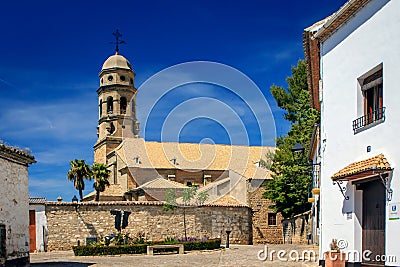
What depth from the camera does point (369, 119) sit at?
10078mm

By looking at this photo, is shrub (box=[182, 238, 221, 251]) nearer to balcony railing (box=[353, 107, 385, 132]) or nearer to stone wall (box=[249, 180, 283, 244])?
stone wall (box=[249, 180, 283, 244])

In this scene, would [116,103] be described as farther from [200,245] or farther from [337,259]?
[337,259]

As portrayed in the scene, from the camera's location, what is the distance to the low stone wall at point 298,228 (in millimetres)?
28059

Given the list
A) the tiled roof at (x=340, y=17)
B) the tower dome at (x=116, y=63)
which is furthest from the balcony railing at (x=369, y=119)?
the tower dome at (x=116, y=63)

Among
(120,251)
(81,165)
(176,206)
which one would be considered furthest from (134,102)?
(120,251)

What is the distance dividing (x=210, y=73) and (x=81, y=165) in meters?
20.0

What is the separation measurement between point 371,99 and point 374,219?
2490 mm

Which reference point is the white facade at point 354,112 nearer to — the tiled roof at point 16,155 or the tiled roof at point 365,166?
the tiled roof at point 365,166

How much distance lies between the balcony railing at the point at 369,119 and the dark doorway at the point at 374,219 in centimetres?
119

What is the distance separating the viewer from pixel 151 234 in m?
29.2

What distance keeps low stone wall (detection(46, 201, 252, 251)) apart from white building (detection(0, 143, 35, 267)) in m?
13.1

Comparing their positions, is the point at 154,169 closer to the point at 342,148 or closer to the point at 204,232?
the point at 204,232

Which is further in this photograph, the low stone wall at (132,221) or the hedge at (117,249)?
the low stone wall at (132,221)

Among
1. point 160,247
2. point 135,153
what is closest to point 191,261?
point 160,247
